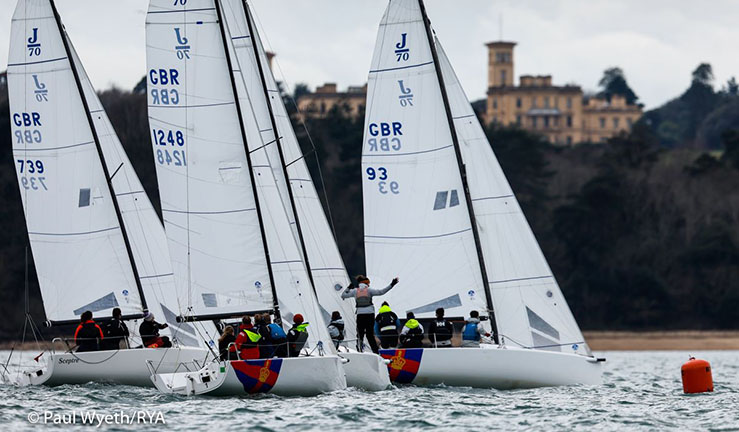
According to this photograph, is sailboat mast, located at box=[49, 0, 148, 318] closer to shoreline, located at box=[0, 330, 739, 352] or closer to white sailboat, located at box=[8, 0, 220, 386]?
white sailboat, located at box=[8, 0, 220, 386]

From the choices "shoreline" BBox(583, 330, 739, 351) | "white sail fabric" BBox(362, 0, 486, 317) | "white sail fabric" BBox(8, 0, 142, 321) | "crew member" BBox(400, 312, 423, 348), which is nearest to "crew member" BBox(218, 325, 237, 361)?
"crew member" BBox(400, 312, 423, 348)

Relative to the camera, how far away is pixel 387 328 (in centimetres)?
2275

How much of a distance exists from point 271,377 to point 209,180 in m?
3.43

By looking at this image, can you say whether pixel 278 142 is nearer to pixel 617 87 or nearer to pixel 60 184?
pixel 60 184

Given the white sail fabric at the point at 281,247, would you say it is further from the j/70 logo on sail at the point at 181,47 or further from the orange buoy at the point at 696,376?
the orange buoy at the point at 696,376

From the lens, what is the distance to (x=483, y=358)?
22.3m

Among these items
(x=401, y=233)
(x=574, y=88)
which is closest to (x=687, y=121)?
(x=574, y=88)

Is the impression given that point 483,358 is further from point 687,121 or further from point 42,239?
point 687,121

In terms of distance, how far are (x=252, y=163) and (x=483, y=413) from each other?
560 cm

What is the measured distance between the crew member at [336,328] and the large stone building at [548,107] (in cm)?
10757

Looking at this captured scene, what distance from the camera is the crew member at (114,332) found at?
898 inches

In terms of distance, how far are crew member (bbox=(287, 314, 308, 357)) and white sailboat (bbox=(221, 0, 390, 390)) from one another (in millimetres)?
4039

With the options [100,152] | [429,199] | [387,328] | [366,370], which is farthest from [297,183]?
[366,370]

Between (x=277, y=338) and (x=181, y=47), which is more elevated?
(x=181, y=47)
